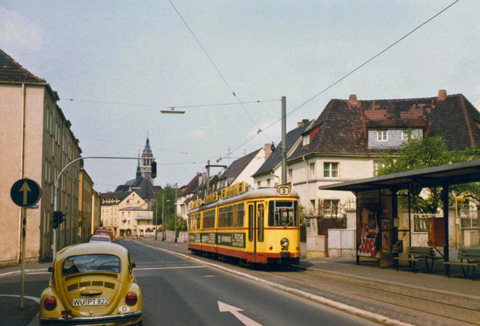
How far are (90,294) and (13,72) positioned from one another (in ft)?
84.0

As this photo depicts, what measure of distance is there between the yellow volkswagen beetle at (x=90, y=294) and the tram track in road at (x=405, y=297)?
16.5ft

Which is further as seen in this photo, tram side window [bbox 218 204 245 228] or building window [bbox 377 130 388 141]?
building window [bbox 377 130 388 141]

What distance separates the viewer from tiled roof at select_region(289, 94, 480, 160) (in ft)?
150

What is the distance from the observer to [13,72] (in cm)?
3042

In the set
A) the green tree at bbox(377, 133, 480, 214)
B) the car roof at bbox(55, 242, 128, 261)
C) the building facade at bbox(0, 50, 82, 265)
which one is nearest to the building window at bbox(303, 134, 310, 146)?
the green tree at bbox(377, 133, 480, 214)

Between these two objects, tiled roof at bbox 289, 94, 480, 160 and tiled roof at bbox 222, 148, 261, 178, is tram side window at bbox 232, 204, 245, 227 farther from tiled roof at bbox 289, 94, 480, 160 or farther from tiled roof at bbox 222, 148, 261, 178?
tiled roof at bbox 222, 148, 261, 178

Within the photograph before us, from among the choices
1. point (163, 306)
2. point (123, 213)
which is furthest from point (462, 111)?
point (123, 213)

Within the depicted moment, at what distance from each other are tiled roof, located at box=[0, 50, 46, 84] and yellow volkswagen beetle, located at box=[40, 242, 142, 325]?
2371 centimetres

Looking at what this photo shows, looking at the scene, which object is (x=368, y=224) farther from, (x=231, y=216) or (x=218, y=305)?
(x=218, y=305)

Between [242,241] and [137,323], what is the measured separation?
1409 centimetres

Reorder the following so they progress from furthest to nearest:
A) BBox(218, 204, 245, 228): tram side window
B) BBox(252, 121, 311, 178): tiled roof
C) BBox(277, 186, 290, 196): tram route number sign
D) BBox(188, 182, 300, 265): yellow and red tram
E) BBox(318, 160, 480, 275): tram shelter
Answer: BBox(252, 121, 311, 178): tiled roof → BBox(218, 204, 245, 228): tram side window → BBox(277, 186, 290, 196): tram route number sign → BBox(188, 182, 300, 265): yellow and red tram → BBox(318, 160, 480, 275): tram shelter

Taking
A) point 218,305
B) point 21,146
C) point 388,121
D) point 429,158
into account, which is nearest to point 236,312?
point 218,305

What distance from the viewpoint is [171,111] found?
90.6 feet

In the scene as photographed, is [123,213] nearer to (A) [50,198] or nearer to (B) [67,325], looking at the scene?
(A) [50,198]
